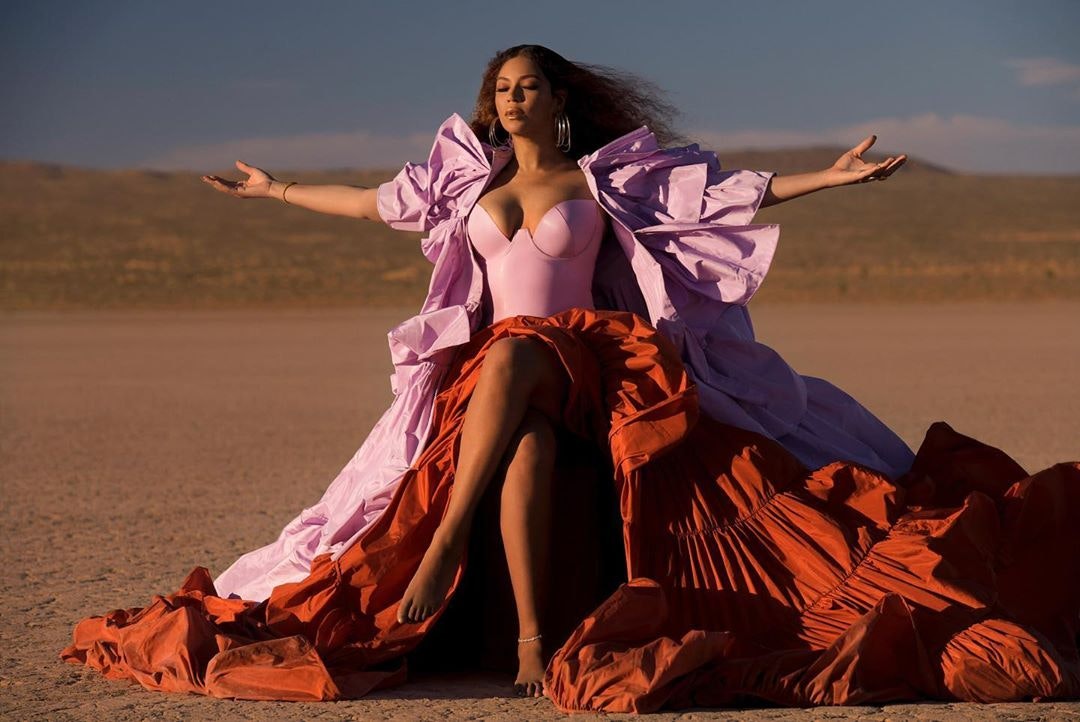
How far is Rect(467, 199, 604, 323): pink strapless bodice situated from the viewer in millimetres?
5785

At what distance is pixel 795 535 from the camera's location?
17.2 feet

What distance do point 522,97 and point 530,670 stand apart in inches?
80.8

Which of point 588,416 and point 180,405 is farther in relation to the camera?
point 180,405

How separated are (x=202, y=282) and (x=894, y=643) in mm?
41205

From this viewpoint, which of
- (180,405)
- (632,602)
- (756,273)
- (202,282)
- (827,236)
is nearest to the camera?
(632,602)

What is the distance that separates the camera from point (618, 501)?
5496 mm

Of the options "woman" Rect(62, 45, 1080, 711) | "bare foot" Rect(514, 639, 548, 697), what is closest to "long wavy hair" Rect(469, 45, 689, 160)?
"woman" Rect(62, 45, 1080, 711)

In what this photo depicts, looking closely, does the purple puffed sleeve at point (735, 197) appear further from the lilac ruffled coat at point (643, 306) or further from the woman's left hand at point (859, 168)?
the woman's left hand at point (859, 168)

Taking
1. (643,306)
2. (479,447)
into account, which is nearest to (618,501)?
(479,447)

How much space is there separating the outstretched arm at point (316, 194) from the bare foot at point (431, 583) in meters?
1.50

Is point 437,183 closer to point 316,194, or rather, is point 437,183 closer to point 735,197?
point 316,194

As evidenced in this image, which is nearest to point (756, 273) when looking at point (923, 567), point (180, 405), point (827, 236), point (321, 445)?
point (923, 567)

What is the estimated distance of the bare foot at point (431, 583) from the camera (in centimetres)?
512

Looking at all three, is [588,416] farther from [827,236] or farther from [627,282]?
[827,236]
